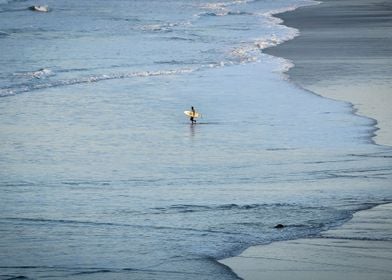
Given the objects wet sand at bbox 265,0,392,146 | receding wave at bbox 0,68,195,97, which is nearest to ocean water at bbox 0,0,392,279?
receding wave at bbox 0,68,195,97

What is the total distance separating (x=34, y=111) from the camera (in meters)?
→ 15.3

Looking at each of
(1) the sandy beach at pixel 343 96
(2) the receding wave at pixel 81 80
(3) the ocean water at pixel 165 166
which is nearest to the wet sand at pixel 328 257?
(1) the sandy beach at pixel 343 96

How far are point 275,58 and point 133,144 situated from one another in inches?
460

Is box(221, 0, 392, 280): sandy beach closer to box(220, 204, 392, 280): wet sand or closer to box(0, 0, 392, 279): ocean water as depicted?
box(220, 204, 392, 280): wet sand

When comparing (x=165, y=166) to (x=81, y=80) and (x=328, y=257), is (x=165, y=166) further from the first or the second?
(x=81, y=80)

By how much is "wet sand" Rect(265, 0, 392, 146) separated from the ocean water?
45 cm

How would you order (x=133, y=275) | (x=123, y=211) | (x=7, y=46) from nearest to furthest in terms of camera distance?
(x=133, y=275) < (x=123, y=211) < (x=7, y=46)

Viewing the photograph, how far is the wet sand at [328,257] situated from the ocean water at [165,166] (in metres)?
0.20

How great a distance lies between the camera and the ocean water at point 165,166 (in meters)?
8.09

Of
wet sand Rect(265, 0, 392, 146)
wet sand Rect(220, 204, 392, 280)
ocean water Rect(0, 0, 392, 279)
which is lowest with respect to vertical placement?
wet sand Rect(265, 0, 392, 146)

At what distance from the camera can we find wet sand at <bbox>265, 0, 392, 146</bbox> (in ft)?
52.6

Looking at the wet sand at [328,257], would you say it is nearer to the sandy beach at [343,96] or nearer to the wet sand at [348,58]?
the sandy beach at [343,96]

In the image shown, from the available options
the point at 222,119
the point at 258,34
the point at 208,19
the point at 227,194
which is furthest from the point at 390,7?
the point at 227,194

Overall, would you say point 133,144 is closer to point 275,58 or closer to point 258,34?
point 275,58
